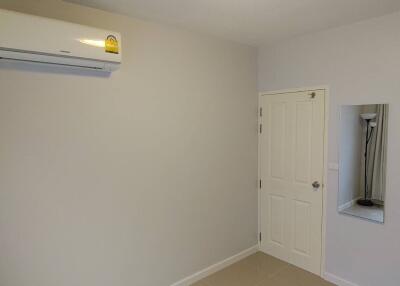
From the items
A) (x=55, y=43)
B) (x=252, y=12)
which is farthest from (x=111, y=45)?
(x=252, y=12)

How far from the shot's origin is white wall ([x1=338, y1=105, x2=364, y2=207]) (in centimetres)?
258

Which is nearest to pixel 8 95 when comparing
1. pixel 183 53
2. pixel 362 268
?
pixel 183 53

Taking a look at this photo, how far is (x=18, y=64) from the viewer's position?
1793 millimetres

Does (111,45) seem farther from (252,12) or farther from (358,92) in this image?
(358,92)

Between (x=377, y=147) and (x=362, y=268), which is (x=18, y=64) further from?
(x=362, y=268)

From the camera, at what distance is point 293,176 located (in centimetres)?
310

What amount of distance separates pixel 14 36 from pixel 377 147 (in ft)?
9.58

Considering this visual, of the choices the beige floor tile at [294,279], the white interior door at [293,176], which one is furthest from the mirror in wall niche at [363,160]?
the beige floor tile at [294,279]

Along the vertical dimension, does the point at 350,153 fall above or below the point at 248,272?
above

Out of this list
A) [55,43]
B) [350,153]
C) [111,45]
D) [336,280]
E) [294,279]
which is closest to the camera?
[55,43]

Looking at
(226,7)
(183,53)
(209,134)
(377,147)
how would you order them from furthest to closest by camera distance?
(209,134) → (183,53) → (377,147) → (226,7)

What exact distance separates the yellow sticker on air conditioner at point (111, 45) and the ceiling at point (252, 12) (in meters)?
0.29

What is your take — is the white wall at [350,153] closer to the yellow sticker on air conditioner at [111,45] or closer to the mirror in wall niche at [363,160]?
the mirror in wall niche at [363,160]

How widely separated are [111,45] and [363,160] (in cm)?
244
